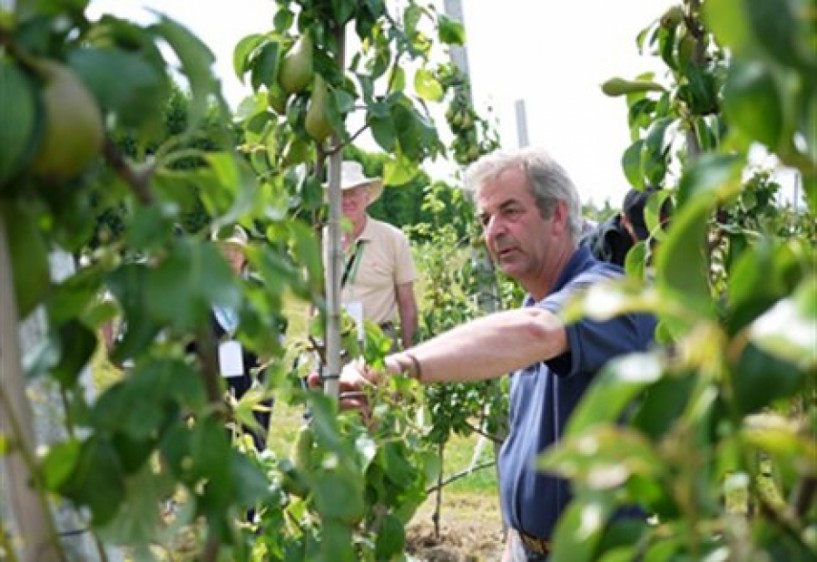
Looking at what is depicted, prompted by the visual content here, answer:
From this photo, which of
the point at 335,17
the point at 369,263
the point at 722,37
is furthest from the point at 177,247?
the point at 369,263

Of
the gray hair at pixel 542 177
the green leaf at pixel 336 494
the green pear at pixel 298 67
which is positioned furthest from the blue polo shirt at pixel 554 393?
the green leaf at pixel 336 494

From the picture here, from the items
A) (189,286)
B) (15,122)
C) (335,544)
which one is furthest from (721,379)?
(335,544)

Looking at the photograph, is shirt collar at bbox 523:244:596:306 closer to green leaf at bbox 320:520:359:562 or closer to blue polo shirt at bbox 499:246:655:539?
blue polo shirt at bbox 499:246:655:539

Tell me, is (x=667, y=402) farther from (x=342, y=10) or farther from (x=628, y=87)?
(x=342, y=10)

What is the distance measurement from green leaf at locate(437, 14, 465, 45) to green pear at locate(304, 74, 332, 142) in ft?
1.63

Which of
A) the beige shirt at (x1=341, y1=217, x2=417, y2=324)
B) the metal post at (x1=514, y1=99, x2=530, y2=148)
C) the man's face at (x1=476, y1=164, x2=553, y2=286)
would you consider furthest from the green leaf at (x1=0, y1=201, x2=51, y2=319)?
the metal post at (x1=514, y1=99, x2=530, y2=148)

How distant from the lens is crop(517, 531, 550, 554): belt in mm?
2459

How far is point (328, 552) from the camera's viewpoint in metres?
1.17

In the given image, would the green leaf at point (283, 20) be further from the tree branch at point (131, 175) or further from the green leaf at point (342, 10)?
the tree branch at point (131, 175)

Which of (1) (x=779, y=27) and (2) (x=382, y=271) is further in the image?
(2) (x=382, y=271)

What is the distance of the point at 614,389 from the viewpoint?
1.99 ft

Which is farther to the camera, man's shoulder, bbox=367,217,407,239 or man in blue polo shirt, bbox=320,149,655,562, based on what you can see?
man's shoulder, bbox=367,217,407,239

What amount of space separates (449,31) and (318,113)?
56 centimetres

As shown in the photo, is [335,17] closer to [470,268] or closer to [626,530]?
[626,530]
